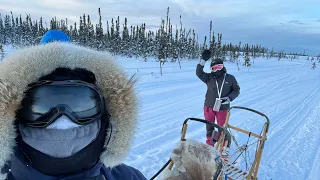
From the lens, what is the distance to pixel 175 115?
24.4 feet

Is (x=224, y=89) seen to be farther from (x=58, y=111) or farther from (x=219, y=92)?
(x=58, y=111)

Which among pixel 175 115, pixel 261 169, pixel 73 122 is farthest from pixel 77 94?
pixel 175 115

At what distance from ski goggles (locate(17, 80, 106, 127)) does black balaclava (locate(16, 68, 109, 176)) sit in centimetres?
3

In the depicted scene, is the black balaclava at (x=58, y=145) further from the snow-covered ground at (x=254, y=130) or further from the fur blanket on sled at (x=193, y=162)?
the fur blanket on sled at (x=193, y=162)

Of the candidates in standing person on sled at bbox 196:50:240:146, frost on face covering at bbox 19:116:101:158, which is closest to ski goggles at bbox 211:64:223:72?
standing person on sled at bbox 196:50:240:146

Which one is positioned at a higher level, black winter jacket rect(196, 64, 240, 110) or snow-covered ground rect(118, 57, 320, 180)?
black winter jacket rect(196, 64, 240, 110)

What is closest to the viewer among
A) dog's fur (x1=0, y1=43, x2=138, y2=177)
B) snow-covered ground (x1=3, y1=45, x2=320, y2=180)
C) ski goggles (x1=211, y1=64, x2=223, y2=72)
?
dog's fur (x1=0, y1=43, x2=138, y2=177)

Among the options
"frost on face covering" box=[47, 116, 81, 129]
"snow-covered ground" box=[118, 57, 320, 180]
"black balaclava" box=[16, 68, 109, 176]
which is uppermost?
"frost on face covering" box=[47, 116, 81, 129]

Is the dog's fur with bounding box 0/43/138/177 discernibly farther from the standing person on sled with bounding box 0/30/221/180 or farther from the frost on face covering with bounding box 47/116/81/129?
the frost on face covering with bounding box 47/116/81/129

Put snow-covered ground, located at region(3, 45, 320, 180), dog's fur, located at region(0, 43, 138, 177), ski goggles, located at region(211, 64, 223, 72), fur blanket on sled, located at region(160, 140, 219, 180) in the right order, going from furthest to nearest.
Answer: ski goggles, located at region(211, 64, 223, 72), snow-covered ground, located at region(3, 45, 320, 180), fur blanket on sled, located at region(160, 140, 219, 180), dog's fur, located at region(0, 43, 138, 177)

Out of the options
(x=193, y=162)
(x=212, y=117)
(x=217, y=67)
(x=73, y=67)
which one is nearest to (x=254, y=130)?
(x=212, y=117)

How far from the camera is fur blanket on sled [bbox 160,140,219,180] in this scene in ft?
7.50

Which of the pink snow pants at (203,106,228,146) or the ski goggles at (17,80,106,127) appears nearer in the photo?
the ski goggles at (17,80,106,127)

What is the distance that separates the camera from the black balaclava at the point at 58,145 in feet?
3.62
